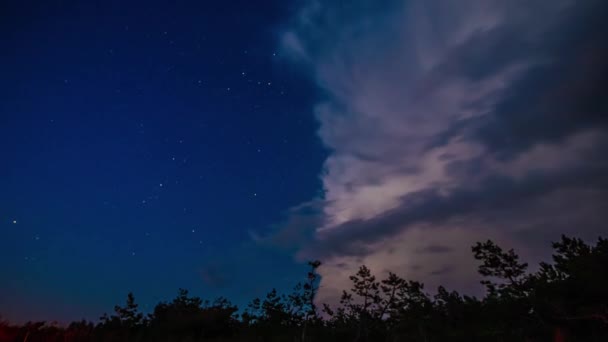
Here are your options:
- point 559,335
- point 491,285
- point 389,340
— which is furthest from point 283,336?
point 559,335

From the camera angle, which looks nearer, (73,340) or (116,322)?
(73,340)

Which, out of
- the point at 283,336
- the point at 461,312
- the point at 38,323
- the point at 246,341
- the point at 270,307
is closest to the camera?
the point at 38,323

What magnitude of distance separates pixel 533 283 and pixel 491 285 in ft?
11.8

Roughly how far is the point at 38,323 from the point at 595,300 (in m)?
25.3

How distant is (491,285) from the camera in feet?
82.5

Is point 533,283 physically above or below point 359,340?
above

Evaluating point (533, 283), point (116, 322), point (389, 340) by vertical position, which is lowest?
point (389, 340)

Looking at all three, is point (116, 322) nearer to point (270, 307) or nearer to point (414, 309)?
point (270, 307)

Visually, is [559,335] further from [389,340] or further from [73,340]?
[389,340]

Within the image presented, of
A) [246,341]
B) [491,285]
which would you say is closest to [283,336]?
[246,341]

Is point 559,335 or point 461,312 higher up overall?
point 461,312

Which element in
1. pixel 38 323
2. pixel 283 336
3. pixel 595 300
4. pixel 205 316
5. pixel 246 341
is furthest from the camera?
pixel 205 316

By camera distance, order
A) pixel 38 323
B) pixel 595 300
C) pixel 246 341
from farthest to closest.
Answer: pixel 246 341 < pixel 595 300 < pixel 38 323

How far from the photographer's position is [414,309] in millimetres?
24453
